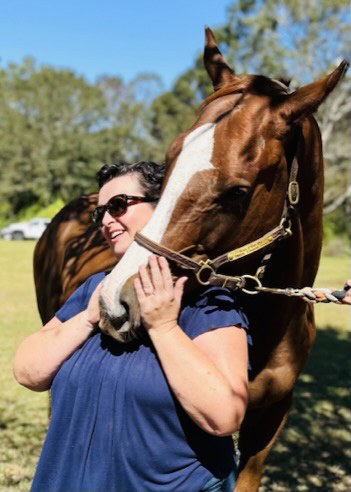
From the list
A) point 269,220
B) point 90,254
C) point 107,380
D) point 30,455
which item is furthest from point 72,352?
point 30,455

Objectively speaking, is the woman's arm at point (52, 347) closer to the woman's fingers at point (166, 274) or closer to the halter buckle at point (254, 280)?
the woman's fingers at point (166, 274)

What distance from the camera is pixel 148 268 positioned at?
1711 millimetres

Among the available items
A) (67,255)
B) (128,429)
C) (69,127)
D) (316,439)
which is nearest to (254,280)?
(128,429)

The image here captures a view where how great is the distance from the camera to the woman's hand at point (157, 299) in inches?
64.3

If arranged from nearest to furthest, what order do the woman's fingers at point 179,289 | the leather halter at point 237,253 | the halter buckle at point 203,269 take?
the woman's fingers at point 179,289
the leather halter at point 237,253
the halter buckle at point 203,269

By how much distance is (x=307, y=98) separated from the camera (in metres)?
2.09

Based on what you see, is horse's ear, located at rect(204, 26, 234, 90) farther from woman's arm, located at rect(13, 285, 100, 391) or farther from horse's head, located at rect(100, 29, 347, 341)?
woman's arm, located at rect(13, 285, 100, 391)

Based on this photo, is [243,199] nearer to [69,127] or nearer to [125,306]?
[125,306]

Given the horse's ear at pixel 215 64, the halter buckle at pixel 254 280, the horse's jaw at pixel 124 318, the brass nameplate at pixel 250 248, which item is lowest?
the halter buckle at pixel 254 280

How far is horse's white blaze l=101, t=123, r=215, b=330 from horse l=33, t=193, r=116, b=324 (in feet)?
6.11

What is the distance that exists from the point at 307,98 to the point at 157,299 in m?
1.01

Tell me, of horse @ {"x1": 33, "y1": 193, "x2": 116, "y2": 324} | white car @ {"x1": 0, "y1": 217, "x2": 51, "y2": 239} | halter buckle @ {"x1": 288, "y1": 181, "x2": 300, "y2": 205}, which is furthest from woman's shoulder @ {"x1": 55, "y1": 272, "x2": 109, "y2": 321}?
white car @ {"x1": 0, "y1": 217, "x2": 51, "y2": 239}

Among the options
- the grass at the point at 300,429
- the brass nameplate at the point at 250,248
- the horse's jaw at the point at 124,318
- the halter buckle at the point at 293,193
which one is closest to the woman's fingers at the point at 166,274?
the horse's jaw at the point at 124,318

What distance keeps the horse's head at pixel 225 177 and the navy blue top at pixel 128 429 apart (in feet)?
0.43
